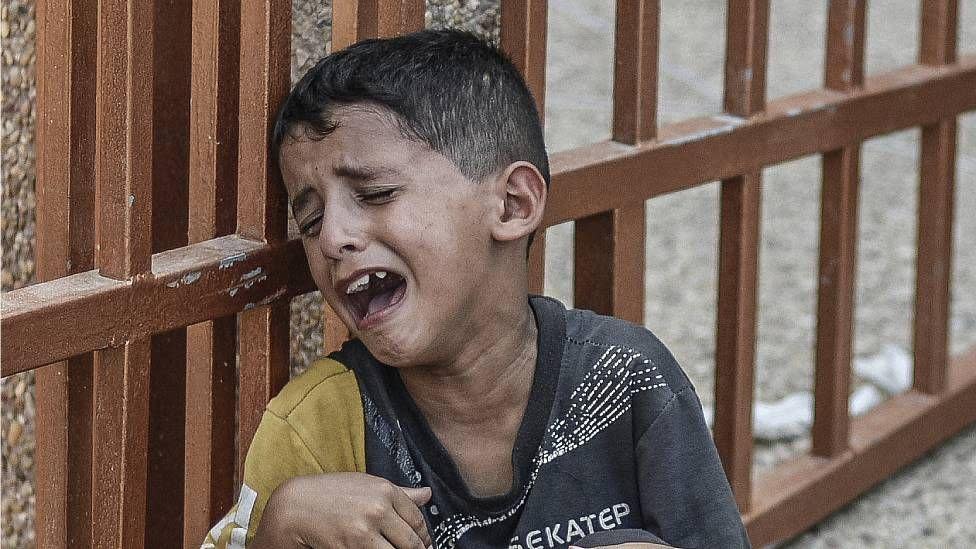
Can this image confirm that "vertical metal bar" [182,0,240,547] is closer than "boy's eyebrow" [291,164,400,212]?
No

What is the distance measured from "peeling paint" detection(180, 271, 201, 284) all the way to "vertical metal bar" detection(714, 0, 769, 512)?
45.2 inches

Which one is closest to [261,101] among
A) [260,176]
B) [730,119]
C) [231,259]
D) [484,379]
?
[260,176]

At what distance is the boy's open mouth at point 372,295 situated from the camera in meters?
1.75

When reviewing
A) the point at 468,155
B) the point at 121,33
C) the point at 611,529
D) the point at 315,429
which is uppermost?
the point at 121,33

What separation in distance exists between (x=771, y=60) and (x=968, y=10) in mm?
1527

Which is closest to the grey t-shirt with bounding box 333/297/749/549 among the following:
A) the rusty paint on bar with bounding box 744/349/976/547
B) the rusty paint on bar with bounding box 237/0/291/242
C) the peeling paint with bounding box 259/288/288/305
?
the peeling paint with bounding box 259/288/288/305

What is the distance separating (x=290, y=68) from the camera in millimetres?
1878

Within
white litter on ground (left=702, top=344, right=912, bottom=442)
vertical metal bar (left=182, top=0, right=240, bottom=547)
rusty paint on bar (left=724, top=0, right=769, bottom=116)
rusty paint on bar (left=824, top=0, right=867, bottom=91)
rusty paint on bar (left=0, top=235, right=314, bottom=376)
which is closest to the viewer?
rusty paint on bar (left=0, top=235, right=314, bottom=376)

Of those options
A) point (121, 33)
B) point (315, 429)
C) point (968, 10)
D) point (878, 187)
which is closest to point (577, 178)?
point (315, 429)

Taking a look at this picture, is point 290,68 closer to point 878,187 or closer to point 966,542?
point 966,542

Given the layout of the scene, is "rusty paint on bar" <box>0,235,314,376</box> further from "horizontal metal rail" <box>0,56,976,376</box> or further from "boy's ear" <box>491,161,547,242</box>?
"boy's ear" <box>491,161,547,242</box>

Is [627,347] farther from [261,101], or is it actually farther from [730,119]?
[730,119]

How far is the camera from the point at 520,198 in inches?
73.0

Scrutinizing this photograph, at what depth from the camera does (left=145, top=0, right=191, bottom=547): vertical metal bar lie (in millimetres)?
2154
